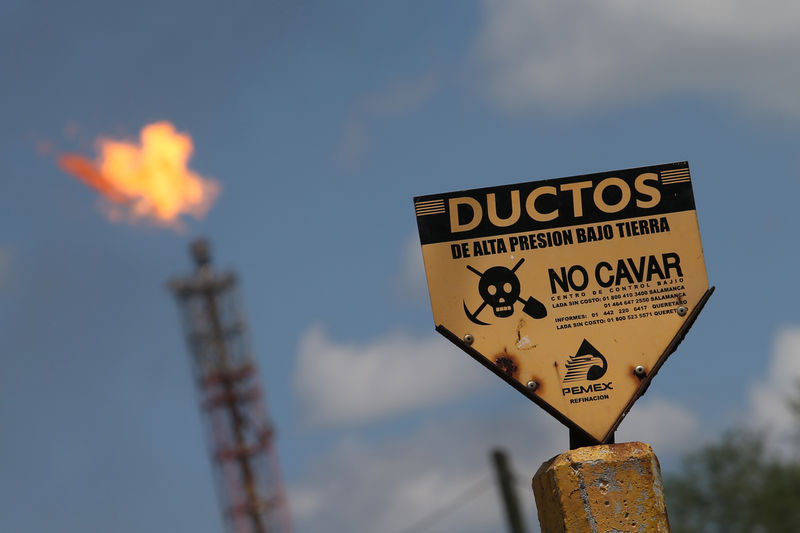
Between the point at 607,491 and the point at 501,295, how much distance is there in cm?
92

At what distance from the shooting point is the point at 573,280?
5.57 meters

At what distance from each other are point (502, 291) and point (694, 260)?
0.84 m

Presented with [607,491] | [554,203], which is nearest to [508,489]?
[554,203]

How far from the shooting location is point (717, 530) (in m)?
48.9

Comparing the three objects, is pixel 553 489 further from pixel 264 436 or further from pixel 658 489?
pixel 264 436

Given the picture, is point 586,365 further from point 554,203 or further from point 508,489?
point 508,489

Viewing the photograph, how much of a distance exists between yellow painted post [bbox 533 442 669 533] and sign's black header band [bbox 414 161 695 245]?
3.32 feet

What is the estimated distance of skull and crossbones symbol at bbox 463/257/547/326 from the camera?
551cm

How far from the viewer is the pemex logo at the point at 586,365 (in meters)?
5.46

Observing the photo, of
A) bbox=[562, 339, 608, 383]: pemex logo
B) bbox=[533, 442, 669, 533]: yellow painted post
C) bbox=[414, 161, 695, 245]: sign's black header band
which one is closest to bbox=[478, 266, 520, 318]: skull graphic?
bbox=[414, 161, 695, 245]: sign's black header band

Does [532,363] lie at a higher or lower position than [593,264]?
lower

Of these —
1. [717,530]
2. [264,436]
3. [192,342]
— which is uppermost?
[192,342]

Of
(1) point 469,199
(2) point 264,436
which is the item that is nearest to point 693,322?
(1) point 469,199

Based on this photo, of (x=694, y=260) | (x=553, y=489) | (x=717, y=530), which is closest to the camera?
(x=553, y=489)
